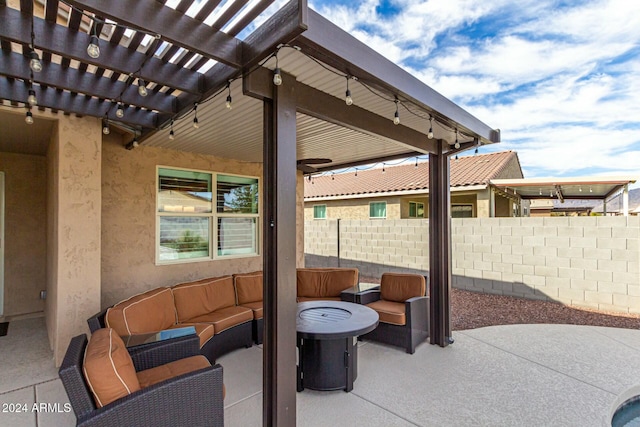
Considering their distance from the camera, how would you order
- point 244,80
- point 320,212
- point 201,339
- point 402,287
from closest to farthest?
point 244,80
point 201,339
point 402,287
point 320,212

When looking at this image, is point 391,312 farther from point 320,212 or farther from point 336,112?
point 320,212

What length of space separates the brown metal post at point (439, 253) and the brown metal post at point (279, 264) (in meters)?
2.69

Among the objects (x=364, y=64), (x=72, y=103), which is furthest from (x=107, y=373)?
(x=72, y=103)

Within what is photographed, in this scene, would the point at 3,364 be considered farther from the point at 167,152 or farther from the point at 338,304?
the point at 338,304

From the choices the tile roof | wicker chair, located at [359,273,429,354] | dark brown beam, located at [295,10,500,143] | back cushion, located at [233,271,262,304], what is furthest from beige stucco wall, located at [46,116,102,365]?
the tile roof

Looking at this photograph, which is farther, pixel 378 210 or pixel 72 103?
pixel 378 210

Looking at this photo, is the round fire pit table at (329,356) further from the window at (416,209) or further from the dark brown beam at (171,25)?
the window at (416,209)

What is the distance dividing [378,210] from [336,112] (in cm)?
857

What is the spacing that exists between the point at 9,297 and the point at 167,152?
12.3 feet

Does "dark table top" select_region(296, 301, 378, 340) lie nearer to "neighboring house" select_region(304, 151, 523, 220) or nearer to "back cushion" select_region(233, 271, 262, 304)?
"back cushion" select_region(233, 271, 262, 304)

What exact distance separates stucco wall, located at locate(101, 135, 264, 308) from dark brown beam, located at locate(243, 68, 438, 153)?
2.99 m

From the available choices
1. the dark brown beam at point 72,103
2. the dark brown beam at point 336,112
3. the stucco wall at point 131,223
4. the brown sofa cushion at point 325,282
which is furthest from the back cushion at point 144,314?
the dark brown beam at point 336,112

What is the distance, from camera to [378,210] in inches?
442

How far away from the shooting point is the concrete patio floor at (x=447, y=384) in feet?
8.88
